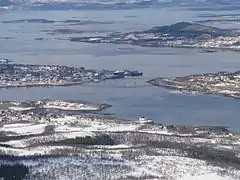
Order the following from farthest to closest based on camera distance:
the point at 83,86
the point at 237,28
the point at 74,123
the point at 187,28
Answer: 1. the point at 237,28
2. the point at 187,28
3. the point at 83,86
4. the point at 74,123

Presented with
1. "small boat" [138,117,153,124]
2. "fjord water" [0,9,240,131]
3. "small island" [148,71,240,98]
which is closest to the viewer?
"small boat" [138,117,153,124]

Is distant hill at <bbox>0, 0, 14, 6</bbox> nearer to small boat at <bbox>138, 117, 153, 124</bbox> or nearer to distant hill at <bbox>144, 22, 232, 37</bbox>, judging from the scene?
distant hill at <bbox>144, 22, 232, 37</bbox>

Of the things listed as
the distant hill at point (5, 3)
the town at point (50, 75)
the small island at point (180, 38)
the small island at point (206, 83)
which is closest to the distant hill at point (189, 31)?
the small island at point (180, 38)

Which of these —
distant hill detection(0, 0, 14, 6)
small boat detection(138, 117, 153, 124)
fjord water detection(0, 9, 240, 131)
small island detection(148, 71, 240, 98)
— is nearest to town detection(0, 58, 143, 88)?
fjord water detection(0, 9, 240, 131)

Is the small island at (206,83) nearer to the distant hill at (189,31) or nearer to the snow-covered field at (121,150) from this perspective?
the snow-covered field at (121,150)

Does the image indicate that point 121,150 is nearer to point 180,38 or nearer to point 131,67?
point 131,67

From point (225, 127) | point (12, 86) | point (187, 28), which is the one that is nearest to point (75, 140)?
point (225, 127)

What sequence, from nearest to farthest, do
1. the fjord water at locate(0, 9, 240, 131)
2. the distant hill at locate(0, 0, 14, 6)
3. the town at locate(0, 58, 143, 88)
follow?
the fjord water at locate(0, 9, 240, 131)
the town at locate(0, 58, 143, 88)
the distant hill at locate(0, 0, 14, 6)

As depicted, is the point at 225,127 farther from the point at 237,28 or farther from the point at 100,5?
the point at 100,5
